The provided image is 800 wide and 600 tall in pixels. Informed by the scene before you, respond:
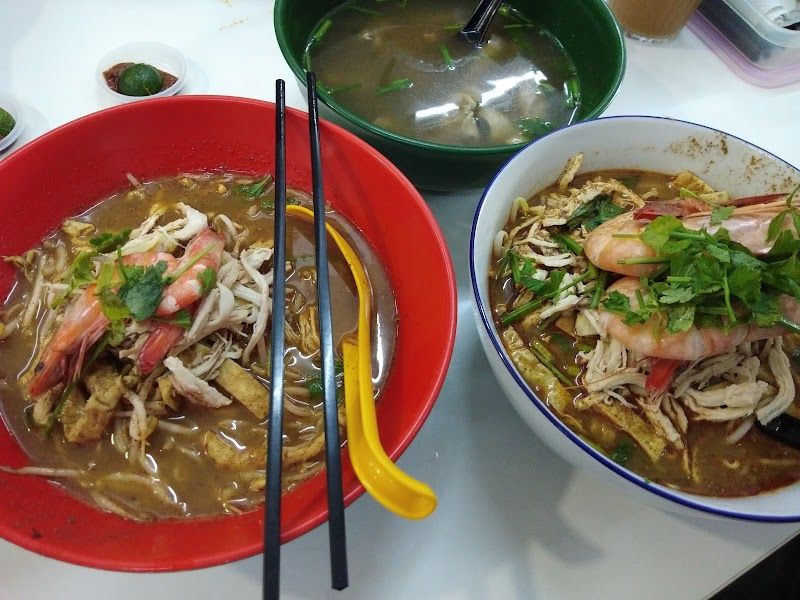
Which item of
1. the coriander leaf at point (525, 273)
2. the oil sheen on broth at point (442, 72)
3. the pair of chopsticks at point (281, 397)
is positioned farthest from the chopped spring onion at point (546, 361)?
the oil sheen on broth at point (442, 72)

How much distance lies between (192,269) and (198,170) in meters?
0.40

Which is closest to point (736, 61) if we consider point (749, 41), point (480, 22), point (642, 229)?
point (749, 41)

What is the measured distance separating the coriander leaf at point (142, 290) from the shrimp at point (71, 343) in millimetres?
60

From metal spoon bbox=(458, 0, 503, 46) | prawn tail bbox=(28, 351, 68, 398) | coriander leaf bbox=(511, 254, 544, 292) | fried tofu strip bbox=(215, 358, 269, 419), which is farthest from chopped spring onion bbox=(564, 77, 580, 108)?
→ prawn tail bbox=(28, 351, 68, 398)

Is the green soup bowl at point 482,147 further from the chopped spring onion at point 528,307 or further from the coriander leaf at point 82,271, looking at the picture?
the coriander leaf at point 82,271

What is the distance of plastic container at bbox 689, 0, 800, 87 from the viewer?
189 centimetres

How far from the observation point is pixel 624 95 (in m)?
1.92

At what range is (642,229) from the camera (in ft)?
3.72

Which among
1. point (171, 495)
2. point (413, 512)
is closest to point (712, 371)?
point (413, 512)

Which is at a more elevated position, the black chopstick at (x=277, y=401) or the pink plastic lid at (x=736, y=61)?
the black chopstick at (x=277, y=401)

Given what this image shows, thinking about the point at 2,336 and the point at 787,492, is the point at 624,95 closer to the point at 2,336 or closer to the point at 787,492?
the point at 787,492

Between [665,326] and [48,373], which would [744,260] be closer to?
[665,326]

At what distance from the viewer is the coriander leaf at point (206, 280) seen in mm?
1078

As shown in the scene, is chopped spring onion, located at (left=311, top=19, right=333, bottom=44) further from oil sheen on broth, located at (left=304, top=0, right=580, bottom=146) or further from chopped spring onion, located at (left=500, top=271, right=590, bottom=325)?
chopped spring onion, located at (left=500, top=271, right=590, bottom=325)
